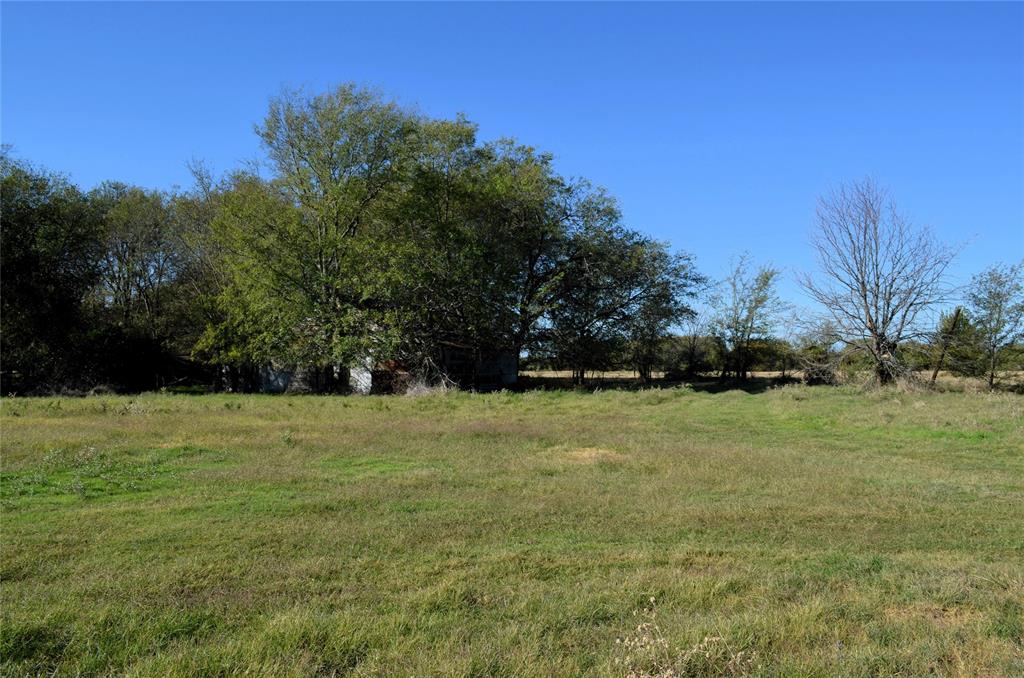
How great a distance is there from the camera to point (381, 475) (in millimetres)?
11023

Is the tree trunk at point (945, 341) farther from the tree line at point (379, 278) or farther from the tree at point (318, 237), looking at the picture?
the tree at point (318, 237)

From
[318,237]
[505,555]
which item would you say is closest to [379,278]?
[318,237]

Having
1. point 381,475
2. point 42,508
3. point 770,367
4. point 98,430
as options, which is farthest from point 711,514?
point 770,367

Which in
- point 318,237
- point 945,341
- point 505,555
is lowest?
point 505,555

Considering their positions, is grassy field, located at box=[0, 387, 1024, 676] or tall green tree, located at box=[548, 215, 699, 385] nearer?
grassy field, located at box=[0, 387, 1024, 676]

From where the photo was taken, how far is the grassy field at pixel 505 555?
14.0 feet

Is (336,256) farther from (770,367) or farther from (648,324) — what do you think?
(770,367)

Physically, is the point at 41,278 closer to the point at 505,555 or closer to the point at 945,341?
the point at 505,555

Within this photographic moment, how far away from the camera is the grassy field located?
426 cm

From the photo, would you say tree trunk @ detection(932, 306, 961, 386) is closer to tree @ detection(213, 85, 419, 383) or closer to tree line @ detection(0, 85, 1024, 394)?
tree line @ detection(0, 85, 1024, 394)

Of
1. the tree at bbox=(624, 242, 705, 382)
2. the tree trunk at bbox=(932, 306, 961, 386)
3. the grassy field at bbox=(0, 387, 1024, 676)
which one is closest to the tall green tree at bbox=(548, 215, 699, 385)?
the tree at bbox=(624, 242, 705, 382)

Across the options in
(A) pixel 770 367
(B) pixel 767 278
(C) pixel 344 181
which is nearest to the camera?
(C) pixel 344 181

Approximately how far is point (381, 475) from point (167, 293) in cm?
3659

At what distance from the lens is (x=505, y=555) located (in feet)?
21.3
